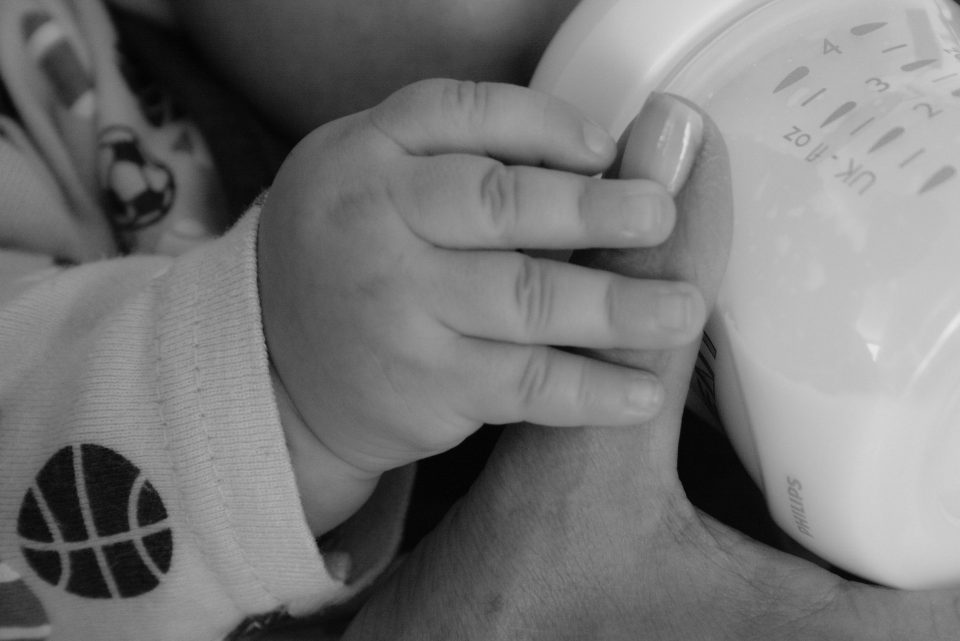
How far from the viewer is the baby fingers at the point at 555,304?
1.41ft

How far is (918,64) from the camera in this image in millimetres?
424

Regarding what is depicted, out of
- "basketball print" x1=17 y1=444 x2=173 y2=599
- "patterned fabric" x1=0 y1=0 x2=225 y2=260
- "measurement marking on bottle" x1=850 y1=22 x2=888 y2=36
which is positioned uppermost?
"measurement marking on bottle" x1=850 y1=22 x2=888 y2=36

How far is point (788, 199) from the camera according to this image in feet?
1.32

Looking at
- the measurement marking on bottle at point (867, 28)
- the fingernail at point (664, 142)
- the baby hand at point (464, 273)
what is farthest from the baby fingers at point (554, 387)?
the measurement marking on bottle at point (867, 28)

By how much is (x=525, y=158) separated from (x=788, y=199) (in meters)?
0.15

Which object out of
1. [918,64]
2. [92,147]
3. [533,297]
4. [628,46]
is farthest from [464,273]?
[92,147]

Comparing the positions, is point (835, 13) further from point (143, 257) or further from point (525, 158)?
point (143, 257)

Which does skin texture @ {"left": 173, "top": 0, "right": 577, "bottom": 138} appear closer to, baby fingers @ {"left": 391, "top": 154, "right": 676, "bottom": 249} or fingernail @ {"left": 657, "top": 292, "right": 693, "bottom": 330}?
baby fingers @ {"left": 391, "top": 154, "right": 676, "bottom": 249}

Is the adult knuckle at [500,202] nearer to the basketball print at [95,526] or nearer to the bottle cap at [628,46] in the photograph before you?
the bottle cap at [628,46]

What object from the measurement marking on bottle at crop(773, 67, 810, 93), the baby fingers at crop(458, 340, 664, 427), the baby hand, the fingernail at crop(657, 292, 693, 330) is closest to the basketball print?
the baby hand

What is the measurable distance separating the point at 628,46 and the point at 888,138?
0.15m

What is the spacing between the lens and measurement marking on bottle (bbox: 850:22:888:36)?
0.44 meters

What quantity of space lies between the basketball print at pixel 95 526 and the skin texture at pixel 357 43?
1.11 ft

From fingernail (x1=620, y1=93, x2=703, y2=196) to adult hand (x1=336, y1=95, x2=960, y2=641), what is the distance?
66mm
